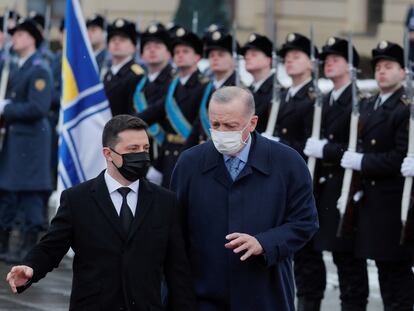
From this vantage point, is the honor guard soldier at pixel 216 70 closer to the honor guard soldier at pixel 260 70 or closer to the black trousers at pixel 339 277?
the honor guard soldier at pixel 260 70

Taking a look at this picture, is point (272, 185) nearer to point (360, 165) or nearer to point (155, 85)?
point (360, 165)

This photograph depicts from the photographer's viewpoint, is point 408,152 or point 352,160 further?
point 352,160

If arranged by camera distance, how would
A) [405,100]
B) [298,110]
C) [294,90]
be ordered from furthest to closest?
[294,90], [298,110], [405,100]

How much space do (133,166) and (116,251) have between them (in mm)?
363

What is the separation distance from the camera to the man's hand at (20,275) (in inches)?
256

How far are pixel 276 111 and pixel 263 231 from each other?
3.67 meters

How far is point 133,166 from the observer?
21.7 feet

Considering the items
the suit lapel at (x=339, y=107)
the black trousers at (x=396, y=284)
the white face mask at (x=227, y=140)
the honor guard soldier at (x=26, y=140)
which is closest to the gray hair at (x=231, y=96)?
the white face mask at (x=227, y=140)

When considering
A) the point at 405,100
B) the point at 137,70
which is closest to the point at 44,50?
the point at 137,70

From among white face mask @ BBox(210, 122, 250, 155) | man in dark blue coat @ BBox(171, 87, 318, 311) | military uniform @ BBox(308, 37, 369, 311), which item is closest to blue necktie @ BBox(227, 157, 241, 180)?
man in dark blue coat @ BBox(171, 87, 318, 311)

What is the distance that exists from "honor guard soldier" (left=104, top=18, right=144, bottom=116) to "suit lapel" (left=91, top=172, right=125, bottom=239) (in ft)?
18.1

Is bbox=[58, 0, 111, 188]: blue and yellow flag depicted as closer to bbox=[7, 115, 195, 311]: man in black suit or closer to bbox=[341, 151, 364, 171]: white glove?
bbox=[341, 151, 364, 171]: white glove

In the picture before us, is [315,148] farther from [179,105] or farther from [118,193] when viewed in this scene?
[118,193]

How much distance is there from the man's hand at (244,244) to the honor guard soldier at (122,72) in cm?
575
